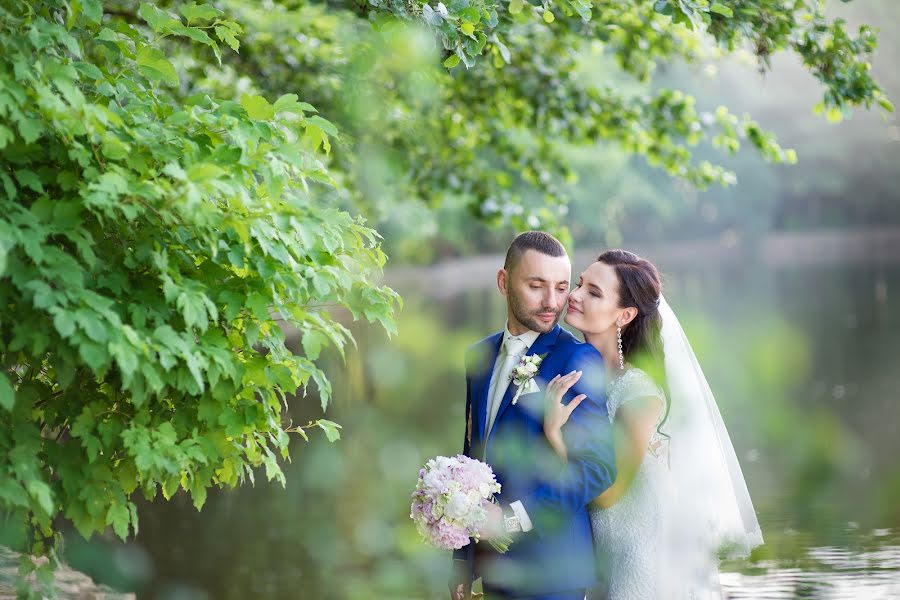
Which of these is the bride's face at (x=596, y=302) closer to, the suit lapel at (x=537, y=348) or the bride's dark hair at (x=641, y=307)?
the bride's dark hair at (x=641, y=307)

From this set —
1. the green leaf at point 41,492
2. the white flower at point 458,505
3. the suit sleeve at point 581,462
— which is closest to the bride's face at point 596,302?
the suit sleeve at point 581,462

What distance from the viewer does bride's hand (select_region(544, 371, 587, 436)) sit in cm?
366

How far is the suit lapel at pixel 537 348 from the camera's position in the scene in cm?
385

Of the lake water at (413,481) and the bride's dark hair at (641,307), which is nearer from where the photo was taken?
the bride's dark hair at (641,307)

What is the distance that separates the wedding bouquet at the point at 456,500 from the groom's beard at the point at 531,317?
1.68 feet

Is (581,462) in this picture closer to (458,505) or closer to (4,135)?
(458,505)

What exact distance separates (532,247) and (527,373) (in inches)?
17.3

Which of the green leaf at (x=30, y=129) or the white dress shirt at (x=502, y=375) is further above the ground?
the green leaf at (x=30, y=129)

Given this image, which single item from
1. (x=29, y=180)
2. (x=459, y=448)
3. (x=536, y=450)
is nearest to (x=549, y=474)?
(x=536, y=450)

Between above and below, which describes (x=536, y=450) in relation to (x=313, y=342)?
below

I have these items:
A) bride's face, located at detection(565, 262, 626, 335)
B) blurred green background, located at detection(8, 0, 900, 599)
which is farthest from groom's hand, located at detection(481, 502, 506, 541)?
blurred green background, located at detection(8, 0, 900, 599)

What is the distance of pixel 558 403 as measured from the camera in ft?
12.0

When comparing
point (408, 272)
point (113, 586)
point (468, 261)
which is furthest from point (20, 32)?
point (468, 261)

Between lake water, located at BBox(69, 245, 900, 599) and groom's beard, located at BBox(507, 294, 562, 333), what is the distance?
4.00ft
